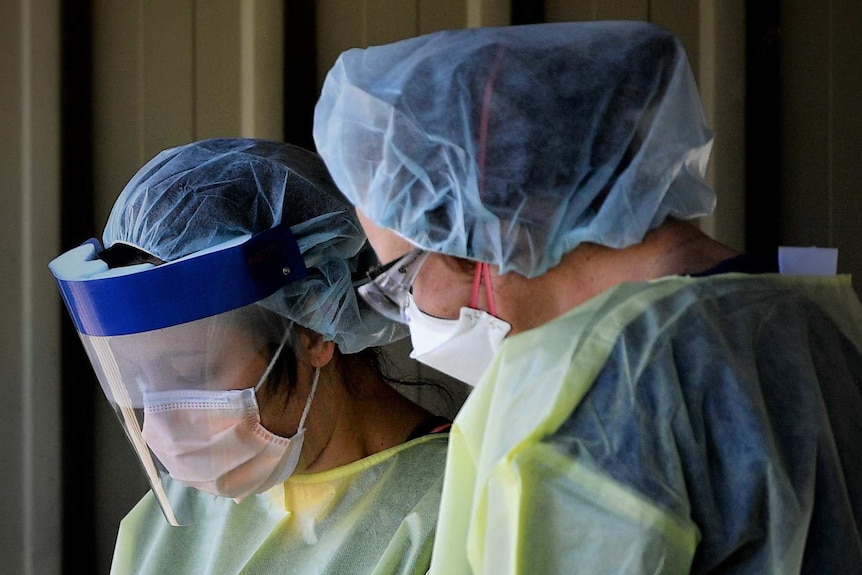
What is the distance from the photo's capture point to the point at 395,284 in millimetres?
1130

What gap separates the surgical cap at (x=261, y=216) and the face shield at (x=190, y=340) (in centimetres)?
4

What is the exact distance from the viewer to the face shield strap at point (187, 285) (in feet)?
4.00

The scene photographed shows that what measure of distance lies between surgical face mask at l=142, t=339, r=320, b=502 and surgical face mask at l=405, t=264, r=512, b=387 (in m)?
0.31

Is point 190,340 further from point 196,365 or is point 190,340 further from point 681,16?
point 681,16

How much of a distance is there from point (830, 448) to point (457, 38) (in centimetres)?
50

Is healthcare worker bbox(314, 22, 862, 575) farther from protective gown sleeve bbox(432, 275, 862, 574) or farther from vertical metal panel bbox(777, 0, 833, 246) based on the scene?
vertical metal panel bbox(777, 0, 833, 246)

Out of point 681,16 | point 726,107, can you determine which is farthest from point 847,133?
point 681,16

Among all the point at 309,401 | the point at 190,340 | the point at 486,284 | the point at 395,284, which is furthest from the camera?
the point at 309,401

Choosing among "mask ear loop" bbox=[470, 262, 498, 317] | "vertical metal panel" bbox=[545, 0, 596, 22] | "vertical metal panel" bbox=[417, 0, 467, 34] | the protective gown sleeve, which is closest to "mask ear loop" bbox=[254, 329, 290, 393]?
"mask ear loop" bbox=[470, 262, 498, 317]

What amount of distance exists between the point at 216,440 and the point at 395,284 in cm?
38

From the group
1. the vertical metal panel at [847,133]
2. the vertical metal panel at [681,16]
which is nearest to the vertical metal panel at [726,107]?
the vertical metal panel at [681,16]

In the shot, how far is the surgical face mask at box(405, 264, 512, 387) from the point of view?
1.01 meters

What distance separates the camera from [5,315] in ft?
6.21

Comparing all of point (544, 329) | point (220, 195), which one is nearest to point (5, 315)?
point (220, 195)
